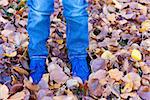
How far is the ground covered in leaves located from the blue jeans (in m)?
0.11

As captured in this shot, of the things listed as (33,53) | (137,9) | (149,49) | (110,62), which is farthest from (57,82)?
(137,9)

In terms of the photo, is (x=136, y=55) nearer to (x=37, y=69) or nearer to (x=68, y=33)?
(x=68, y=33)

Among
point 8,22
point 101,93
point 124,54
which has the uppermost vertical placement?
point 8,22

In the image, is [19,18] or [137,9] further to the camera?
[137,9]

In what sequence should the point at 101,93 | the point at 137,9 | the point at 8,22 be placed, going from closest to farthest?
the point at 101,93 < the point at 8,22 < the point at 137,9

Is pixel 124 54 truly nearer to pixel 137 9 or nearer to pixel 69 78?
pixel 69 78

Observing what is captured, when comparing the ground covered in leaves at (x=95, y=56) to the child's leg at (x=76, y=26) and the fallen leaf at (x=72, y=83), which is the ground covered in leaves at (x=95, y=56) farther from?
the child's leg at (x=76, y=26)

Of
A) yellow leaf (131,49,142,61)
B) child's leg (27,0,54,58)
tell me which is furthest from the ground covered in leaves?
child's leg (27,0,54,58)

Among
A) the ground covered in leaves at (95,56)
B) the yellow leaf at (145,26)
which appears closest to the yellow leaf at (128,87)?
the ground covered in leaves at (95,56)

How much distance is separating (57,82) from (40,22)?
0.33 metres

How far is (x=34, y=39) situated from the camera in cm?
212

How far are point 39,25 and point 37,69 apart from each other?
235 millimetres

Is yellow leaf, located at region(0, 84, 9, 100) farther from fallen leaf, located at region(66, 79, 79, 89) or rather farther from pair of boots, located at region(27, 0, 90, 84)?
fallen leaf, located at region(66, 79, 79, 89)

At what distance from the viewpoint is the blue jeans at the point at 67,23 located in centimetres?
204
